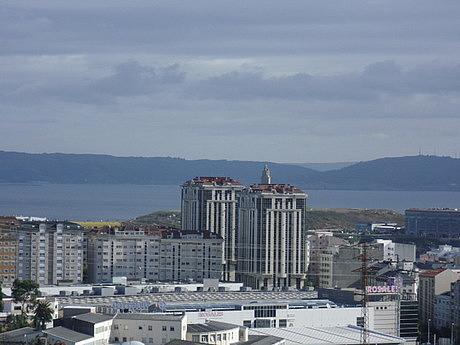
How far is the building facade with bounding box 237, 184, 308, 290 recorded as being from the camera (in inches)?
2625

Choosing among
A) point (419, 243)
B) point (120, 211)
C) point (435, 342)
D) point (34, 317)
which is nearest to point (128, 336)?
point (34, 317)

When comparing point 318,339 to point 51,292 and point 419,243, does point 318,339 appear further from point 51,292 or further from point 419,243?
point 419,243

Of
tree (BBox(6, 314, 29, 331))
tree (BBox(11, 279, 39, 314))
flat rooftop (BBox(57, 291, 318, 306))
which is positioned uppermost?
tree (BBox(11, 279, 39, 314))

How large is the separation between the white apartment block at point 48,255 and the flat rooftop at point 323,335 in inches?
784

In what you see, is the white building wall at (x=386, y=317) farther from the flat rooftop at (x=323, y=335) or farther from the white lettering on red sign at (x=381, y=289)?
the flat rooftop at (x=323, y=335)

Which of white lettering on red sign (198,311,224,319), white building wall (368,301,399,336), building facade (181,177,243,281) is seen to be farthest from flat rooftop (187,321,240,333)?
building facade (181,177,243,281)

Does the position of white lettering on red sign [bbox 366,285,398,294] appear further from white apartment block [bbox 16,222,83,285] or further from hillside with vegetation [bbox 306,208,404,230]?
hillside with vegetation [bbox 306,208,404,230]

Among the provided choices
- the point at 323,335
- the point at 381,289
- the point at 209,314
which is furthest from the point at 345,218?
the point at 323,335

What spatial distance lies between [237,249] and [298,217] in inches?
134

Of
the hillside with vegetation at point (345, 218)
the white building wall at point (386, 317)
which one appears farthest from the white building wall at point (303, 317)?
the hillside with vegetation at point (345, 218)

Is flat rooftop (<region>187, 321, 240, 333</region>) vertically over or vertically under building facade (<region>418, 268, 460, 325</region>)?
under

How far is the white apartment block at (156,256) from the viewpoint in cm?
6600

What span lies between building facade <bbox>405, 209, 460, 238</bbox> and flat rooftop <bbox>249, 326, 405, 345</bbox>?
5917cm

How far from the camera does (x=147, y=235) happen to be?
6700cm
